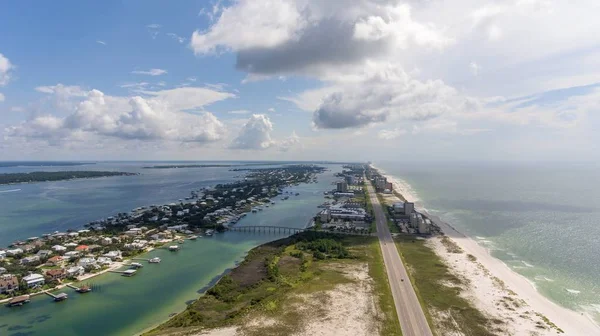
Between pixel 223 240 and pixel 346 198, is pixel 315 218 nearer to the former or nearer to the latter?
pixel 223 240

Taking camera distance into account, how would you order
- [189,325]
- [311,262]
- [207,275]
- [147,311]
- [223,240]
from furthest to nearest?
[223,240] → [311,262] → [207,275] → [147,311] → [189,325]

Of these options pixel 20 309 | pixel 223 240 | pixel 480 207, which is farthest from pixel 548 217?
pixel 20 309

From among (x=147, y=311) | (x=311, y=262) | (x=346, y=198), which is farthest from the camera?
(x=346, y=198)

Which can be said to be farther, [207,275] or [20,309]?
[207,275]

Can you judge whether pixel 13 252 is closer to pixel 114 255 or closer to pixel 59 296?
pixel 114 255

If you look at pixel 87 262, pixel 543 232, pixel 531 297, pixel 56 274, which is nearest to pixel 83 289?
pixel 56 274

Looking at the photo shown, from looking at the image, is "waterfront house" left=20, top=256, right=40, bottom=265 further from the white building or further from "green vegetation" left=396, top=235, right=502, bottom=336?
"green vegetation" left=396, top=235, right=502, bottom=336
